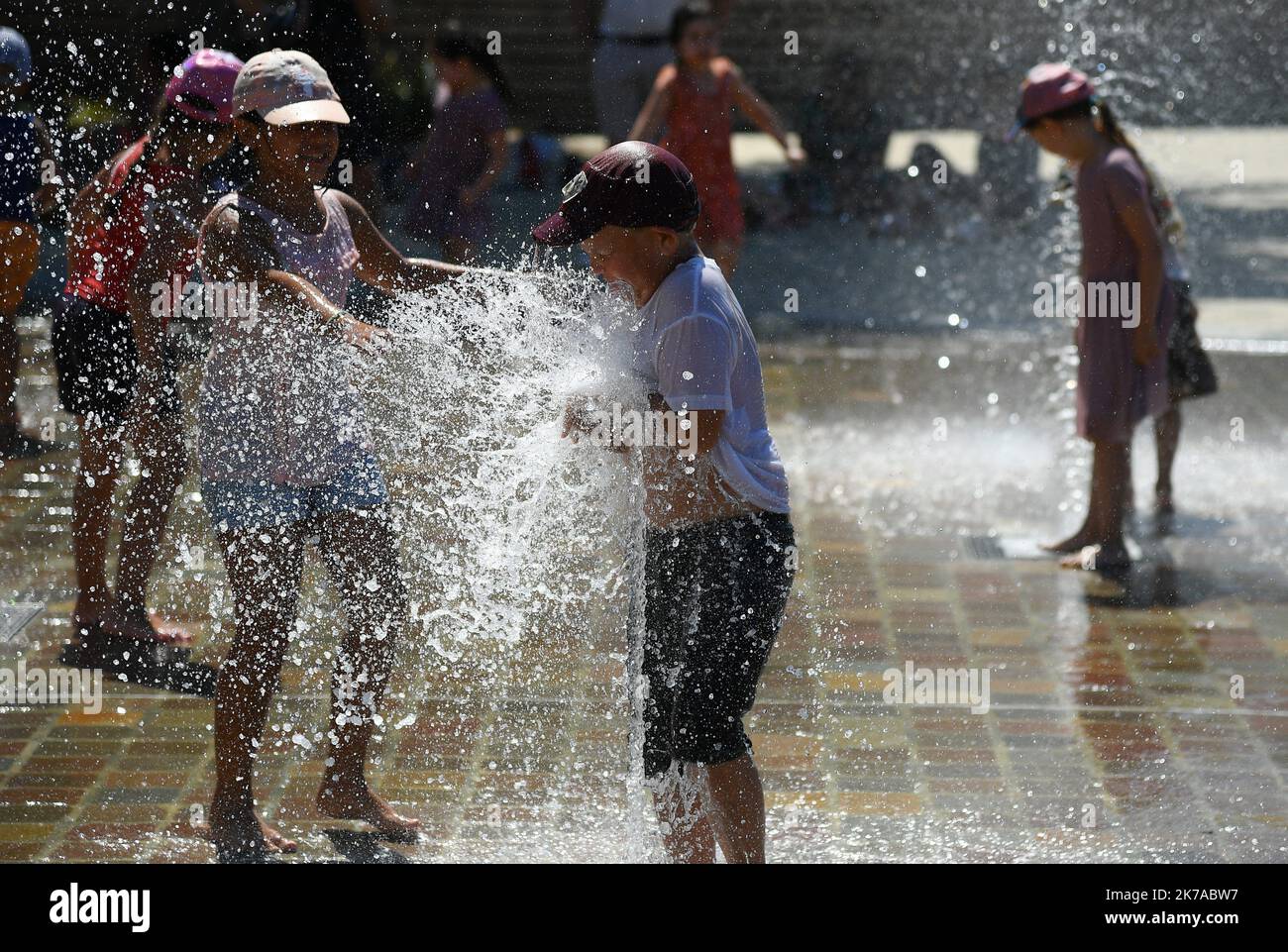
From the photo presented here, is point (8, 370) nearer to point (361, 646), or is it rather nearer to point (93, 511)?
point (93, 511)

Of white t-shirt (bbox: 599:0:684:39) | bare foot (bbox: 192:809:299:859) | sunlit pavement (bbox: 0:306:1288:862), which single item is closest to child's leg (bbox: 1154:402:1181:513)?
sunlit pavement (bbox: 0:306:1288:862)

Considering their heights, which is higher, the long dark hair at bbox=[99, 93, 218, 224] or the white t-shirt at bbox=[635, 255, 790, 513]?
the long dark hair at bbox=[99, 93, 218, 224]

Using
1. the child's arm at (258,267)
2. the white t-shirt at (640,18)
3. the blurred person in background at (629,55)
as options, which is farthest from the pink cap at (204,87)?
the white t-shirt at (640,18)

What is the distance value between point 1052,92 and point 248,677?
340cm

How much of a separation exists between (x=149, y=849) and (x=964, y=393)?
18.2 ft

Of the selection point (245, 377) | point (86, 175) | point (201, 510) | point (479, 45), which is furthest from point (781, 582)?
point (86, 175)

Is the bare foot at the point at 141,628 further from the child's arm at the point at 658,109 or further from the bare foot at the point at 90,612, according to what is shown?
the child's arm at the point at 658,109

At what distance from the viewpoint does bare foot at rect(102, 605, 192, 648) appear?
5.33m

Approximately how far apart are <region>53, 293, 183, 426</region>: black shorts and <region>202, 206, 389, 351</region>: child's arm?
1.27 m

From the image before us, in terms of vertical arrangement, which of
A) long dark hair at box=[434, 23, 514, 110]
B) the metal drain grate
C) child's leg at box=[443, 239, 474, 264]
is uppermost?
long dark hair at box=[434, 23, 514, 110]

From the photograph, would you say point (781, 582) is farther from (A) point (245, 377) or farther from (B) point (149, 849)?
(B) point (149, 849)

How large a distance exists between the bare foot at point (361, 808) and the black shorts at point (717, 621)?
893 mm

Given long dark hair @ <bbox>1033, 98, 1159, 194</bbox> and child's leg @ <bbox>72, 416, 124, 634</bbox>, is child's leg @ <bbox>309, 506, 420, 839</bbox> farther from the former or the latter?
long dark hair @ <bbox>1033, 98, 1159, 194</bbox>

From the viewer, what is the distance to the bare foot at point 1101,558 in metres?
6.21
